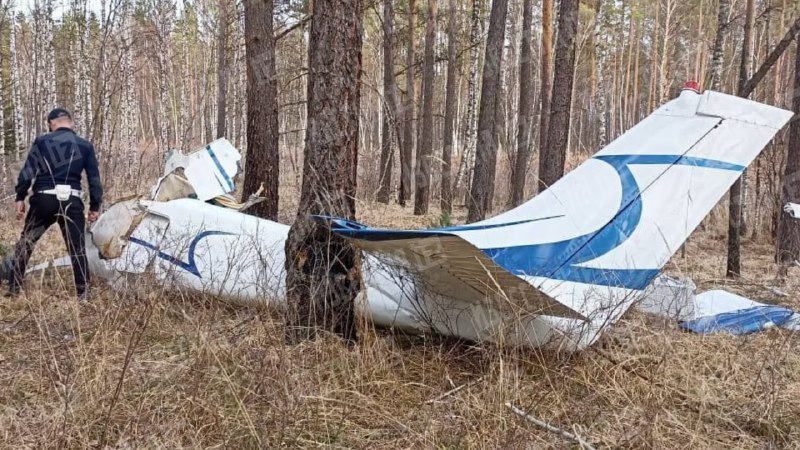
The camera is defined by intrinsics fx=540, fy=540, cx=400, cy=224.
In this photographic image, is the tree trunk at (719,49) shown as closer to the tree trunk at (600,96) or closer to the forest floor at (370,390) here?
the forest floor at (370,390)

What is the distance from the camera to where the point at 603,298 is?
3123mm

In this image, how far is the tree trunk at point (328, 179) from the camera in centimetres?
319

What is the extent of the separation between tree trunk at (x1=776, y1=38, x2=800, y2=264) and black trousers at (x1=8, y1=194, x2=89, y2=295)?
29.1 ft

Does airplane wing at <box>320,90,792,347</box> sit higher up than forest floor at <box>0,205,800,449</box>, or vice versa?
airplane wing at <box>320,90,792,347</box>

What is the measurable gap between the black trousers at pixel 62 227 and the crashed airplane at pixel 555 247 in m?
0.59

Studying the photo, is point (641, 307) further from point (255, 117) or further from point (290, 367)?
point (255, 117)

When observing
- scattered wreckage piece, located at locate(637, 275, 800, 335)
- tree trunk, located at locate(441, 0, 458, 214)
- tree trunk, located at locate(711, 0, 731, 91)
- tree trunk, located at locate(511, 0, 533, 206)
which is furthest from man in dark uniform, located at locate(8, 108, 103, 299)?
tree trunk, located at locate(441, 0, 458, 214)

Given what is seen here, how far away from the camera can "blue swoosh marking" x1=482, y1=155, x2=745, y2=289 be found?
3.12 metres

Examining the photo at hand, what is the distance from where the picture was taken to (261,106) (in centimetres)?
741

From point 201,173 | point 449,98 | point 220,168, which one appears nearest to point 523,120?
point 449,98

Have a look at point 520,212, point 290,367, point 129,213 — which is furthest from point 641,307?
point 129,213

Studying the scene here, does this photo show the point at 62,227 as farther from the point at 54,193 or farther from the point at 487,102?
the point at 487,102

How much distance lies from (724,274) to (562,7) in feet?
14.2

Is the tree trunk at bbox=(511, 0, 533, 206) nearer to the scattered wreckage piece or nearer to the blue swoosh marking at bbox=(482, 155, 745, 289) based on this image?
the scattered wreckage piece
